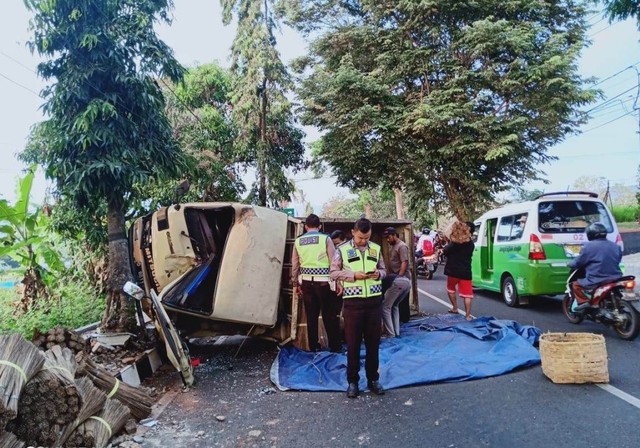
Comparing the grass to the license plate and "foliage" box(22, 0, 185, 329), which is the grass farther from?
the license plate

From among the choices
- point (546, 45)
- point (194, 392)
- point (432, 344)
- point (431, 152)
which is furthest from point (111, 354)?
point (546, 45)

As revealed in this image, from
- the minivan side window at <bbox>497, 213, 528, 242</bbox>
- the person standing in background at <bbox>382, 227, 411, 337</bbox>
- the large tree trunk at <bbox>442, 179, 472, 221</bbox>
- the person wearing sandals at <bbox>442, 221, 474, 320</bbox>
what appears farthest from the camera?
the large tree trunk at <bbox>442, 179, 472, 221</bbox>

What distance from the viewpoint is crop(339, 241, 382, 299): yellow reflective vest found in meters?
4.68

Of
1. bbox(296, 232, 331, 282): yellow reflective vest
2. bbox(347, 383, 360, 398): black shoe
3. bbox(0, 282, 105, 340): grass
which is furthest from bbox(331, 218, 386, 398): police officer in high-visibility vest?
bbox(0, 282, 105, 340): grass

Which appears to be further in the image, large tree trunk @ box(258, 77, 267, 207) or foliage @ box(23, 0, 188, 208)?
large tree trunk @ box(258, 77, 267, 207)

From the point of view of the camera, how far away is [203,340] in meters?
8.02

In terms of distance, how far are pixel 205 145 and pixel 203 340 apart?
8.99 meters

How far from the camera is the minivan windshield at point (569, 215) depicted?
8117 millimetres

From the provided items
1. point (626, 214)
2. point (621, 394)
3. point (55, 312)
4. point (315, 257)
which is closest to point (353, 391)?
point (315, 257)

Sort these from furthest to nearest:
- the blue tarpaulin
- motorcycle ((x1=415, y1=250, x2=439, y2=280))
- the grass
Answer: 1. motorcycle ((x1=415, y1=250, x2=439, y2=280))
2. the grass
3. the blue tarpaulin

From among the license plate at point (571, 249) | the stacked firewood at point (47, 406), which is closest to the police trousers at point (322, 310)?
the stacked firewood at point (47, 406)

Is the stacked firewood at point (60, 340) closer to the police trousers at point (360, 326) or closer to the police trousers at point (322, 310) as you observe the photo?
the police trousers at point (322, 310)

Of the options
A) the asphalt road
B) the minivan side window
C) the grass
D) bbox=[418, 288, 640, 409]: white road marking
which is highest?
the minivan side window

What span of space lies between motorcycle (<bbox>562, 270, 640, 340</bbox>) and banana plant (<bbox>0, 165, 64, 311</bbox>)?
8.80m
